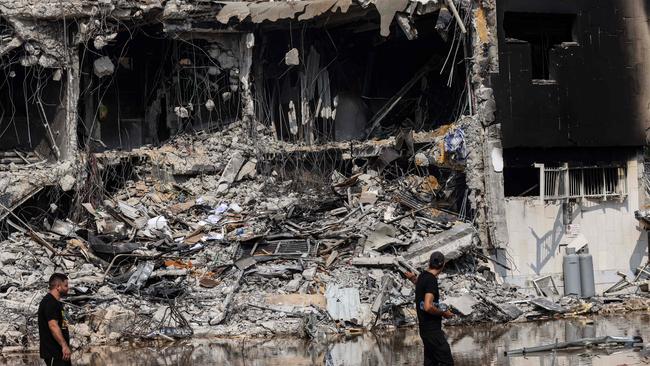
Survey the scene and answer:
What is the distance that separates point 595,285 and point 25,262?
11.1m

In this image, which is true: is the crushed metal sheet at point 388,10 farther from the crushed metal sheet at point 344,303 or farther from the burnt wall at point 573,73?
the crushed metal sheet at point 344,303

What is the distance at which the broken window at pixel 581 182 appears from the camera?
76.7ft

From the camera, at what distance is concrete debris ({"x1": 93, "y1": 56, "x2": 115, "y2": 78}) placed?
81.4 feet

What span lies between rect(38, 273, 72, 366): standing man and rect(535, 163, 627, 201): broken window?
12.8 metres

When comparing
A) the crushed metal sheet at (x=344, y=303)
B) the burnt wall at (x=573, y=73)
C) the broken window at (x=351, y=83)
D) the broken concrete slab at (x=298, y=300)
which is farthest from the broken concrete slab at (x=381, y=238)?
the broken window at (x=351, y=83)

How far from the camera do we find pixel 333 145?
25.6 meters

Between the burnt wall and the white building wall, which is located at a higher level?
the burnt wall

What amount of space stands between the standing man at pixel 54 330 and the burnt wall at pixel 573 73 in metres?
12.3

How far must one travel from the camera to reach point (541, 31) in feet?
78.4

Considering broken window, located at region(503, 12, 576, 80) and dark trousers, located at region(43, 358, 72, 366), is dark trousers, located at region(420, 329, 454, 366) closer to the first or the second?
dark trousers, located at region(43, 358, 72, 366)

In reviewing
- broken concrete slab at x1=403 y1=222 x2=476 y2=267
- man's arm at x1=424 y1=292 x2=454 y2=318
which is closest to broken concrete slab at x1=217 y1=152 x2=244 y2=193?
broken concrete slab at x1=403 y1=222 x2=476 y2=267

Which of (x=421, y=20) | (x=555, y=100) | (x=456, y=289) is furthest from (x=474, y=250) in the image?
(x=421, y=20)

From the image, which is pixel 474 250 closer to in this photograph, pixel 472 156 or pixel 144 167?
pixel 472 156

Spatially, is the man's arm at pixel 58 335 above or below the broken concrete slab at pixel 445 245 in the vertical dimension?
below
